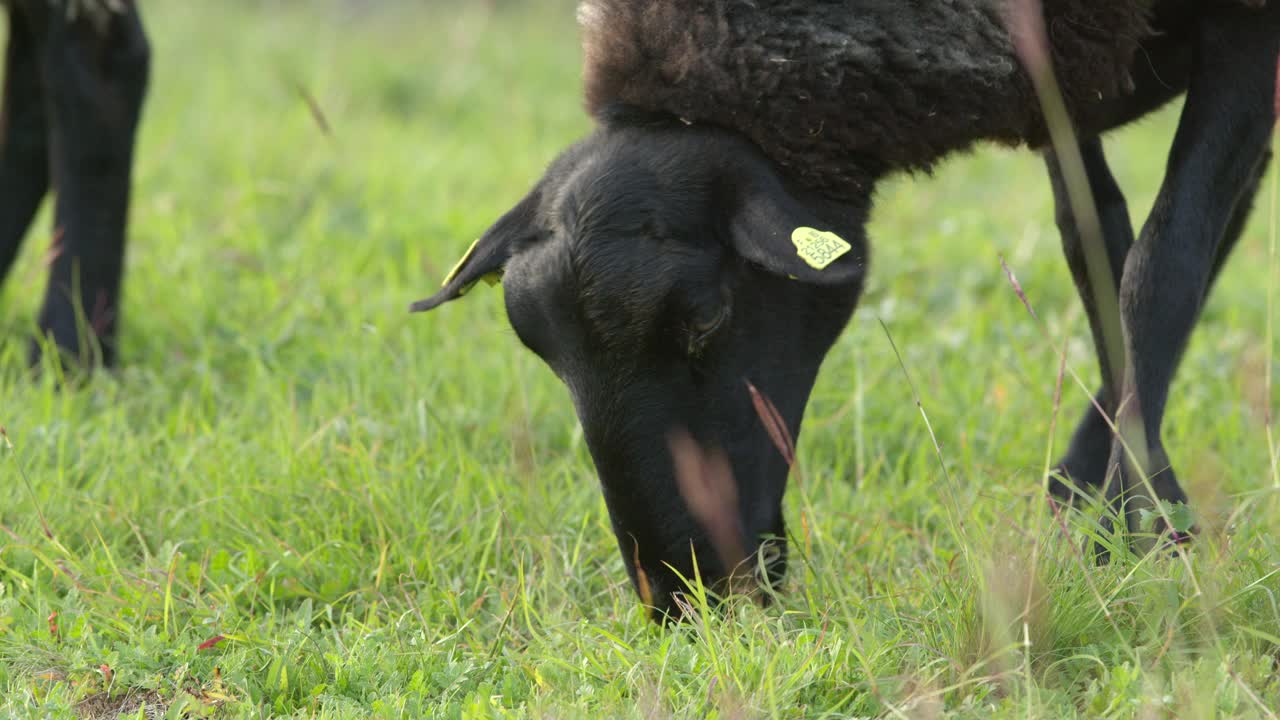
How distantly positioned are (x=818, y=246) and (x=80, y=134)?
2990 mm

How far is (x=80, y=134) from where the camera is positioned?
15.1 ft

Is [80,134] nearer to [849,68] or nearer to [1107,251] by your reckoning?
[849,68]

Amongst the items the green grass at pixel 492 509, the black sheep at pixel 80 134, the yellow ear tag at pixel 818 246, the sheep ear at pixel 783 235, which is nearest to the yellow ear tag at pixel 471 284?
the green grass at pixel 492 509

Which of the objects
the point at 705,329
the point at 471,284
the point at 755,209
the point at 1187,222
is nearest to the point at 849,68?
the point at 755,209

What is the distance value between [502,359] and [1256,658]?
2.65 meters

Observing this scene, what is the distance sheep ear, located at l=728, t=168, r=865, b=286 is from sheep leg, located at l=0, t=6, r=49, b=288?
3.07 metres

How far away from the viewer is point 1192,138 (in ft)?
9.99

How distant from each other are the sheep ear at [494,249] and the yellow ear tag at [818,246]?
0.64 metres

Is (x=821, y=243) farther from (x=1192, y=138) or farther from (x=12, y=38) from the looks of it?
(x=12, y=38)

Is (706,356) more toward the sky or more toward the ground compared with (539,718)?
more toward the sky

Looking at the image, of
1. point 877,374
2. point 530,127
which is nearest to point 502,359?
point 877,374

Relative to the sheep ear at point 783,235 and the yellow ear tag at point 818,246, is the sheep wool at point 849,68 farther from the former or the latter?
the yellow ear tag at point 818,246

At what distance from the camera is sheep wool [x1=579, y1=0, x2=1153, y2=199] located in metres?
3.01

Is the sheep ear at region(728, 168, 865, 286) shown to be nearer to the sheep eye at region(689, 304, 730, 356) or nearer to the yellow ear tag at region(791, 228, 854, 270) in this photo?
the yellow ear tag at region(791, 228, 854, 270)
